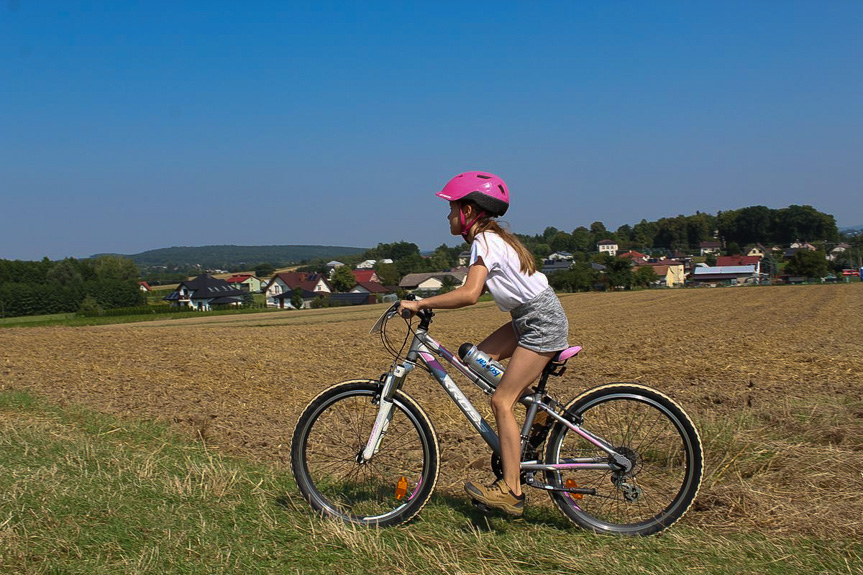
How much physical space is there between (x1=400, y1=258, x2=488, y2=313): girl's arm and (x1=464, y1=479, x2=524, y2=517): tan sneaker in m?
1.04

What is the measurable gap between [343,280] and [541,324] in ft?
259

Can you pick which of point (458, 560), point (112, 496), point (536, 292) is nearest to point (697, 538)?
point (458, 560)

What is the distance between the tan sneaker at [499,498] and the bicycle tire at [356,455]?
0.91 feet

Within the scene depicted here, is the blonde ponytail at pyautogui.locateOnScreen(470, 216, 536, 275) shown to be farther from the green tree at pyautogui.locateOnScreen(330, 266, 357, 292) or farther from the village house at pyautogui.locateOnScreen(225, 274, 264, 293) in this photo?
the village house at pyautogui.locateOnScreen(225, 274, 264, 293)

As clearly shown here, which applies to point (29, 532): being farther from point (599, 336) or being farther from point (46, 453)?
point (599, 336)

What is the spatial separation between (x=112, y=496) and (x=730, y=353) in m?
13.4

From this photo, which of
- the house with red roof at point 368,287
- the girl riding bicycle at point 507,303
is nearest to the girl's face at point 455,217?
the girl riding bicycle at point 507,303

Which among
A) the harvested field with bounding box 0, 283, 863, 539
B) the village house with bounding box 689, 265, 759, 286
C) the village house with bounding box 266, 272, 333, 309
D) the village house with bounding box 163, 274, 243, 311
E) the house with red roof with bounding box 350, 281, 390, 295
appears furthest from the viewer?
the village house with bounding box 689, 265, 759, 286

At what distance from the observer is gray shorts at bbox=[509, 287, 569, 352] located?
13.4ft

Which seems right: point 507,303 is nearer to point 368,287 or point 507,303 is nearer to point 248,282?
point 368,287

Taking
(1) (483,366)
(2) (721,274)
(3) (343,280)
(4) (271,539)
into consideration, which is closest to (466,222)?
(1) (483,366)

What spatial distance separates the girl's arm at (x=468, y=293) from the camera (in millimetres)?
3920

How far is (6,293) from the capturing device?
53438 mm

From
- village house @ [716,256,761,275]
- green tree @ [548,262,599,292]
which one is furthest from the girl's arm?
village house @ [716,256,761,275]
